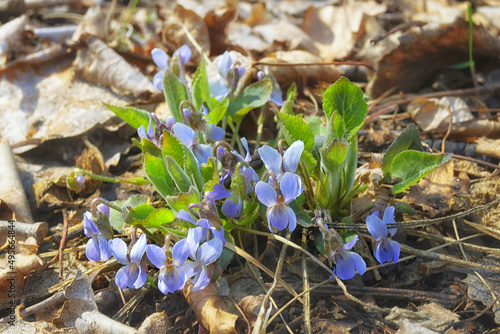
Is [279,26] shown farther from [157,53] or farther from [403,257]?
[403,257]

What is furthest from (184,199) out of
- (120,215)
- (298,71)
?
(298,71)

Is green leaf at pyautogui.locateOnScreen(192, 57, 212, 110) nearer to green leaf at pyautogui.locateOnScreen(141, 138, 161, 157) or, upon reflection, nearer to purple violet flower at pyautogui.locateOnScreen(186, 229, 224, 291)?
green leaf at pyautogui.locateOnScreen(141, 138, 161, 157)

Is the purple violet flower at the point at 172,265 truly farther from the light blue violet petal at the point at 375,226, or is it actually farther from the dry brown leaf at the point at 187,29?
Result: the dry brown leaf at the point at 187,29

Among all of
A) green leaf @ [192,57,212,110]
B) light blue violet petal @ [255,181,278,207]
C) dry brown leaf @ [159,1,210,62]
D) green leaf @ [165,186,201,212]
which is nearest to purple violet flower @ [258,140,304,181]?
light blue violet petal @ [255,181,278,207]

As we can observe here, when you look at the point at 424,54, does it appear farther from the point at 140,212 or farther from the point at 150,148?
the point at 140,212

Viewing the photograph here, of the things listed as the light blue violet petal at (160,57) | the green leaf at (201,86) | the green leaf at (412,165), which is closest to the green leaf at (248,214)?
the green leaf at (412,165)
